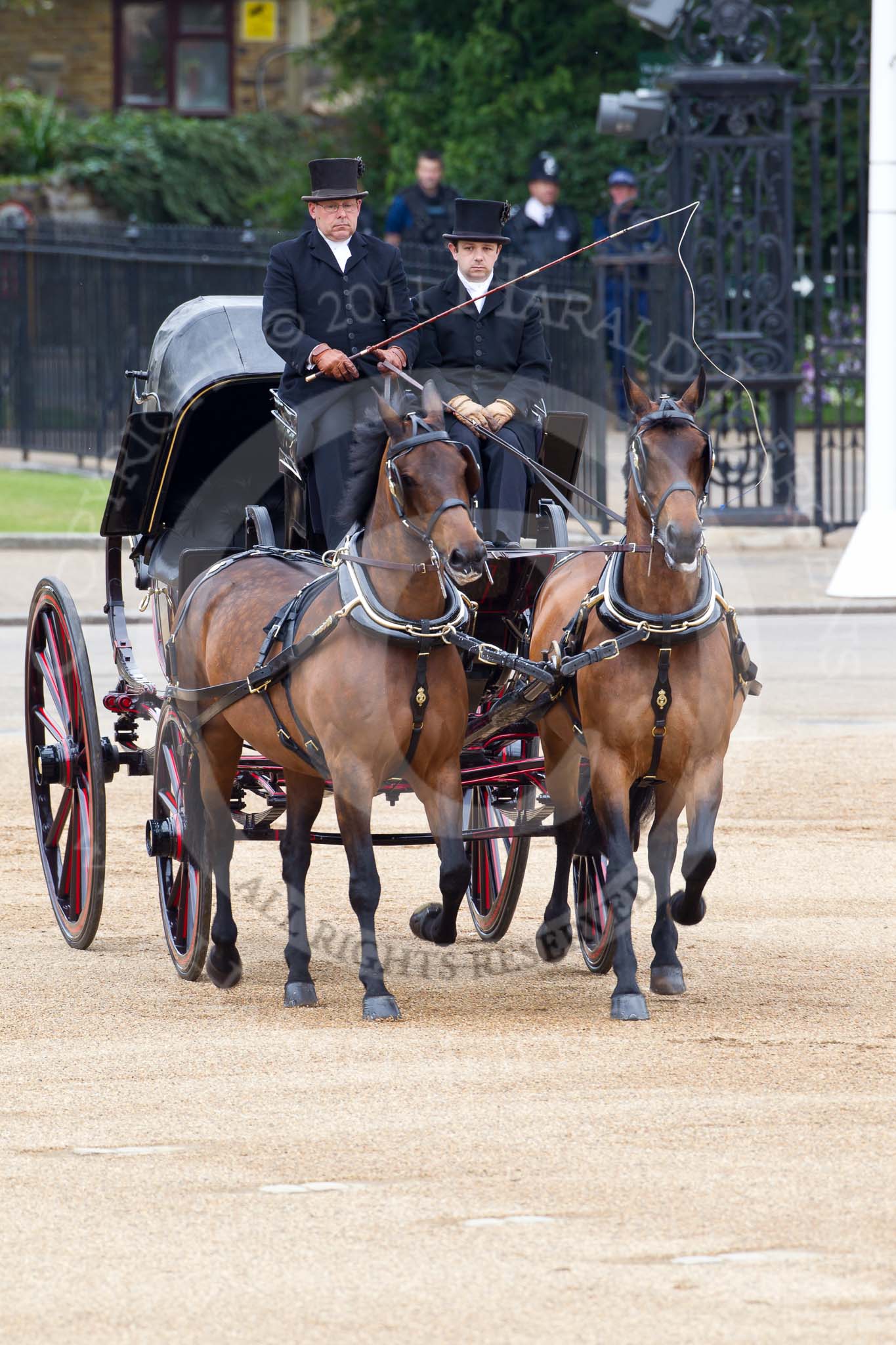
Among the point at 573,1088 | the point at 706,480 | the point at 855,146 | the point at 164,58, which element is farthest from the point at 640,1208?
the point at 164,58

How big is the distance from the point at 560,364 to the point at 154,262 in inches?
159

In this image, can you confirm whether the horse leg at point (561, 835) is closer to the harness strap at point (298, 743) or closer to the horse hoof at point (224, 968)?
the harness strap at point (298, 743)

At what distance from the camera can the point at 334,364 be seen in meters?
6.83

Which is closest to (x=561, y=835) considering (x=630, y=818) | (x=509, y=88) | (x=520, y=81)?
(x=630, y=818)

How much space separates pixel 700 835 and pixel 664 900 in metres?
0.39

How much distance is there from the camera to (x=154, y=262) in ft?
65.2

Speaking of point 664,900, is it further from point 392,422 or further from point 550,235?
point 550,235

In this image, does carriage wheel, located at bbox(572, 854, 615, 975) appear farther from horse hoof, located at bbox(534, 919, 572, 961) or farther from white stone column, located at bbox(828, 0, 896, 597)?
white stone column, located at bbox(828, 0, 896, 597)

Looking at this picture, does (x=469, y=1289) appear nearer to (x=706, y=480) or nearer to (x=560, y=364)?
(x=706, y=480)

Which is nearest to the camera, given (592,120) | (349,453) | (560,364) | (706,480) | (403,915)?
(706,480)

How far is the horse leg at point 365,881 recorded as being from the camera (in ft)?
20.1

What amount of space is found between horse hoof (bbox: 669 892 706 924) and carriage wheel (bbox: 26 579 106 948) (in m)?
1.89

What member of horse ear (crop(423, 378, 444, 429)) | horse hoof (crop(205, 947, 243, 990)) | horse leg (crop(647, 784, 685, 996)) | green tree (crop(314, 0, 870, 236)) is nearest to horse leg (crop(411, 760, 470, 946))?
horse leg (crop(647, 784, 685, 996))

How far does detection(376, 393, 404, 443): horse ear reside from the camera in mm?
6016
